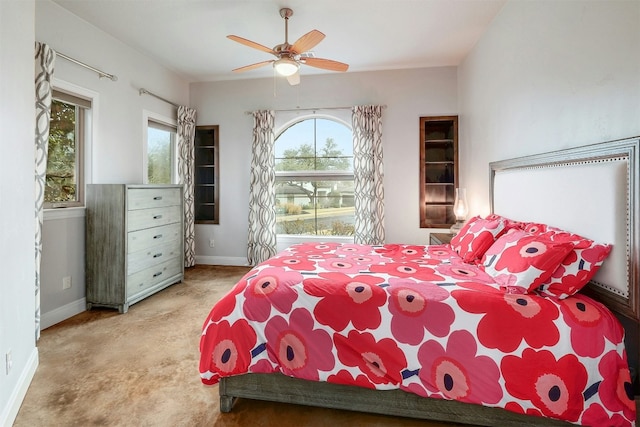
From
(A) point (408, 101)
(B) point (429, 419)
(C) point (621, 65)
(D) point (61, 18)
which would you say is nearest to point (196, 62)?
(D) point (61, 18)

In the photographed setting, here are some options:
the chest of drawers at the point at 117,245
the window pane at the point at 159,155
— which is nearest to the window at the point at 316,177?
the window pane at the point at 159,155

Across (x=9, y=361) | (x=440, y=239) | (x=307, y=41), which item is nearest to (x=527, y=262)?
(x=440, y=239)

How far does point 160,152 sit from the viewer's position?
438cm

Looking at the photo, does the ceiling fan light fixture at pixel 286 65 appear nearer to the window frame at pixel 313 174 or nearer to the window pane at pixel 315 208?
the window frame at pixel 313 174

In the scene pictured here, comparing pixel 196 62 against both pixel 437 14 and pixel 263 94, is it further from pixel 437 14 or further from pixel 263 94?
pixel 437 14

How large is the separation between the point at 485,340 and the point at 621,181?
0.99m

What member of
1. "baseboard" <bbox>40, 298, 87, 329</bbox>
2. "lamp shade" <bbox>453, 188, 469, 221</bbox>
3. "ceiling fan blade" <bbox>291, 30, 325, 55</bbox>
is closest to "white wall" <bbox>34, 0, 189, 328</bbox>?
"baseboard" <bbox>40, 298, 87, 329</bbox>

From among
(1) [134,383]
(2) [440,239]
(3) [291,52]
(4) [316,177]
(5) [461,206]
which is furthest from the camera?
(4) [316,177]

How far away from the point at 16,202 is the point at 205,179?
3251mm

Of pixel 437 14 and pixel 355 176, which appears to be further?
pixel 355 176

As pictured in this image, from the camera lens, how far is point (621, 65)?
158 cm

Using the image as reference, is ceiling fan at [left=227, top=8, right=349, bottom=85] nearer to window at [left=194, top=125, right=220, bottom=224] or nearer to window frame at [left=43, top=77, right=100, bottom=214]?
window frame at [left=43, top=77, right=100, bottom=214]

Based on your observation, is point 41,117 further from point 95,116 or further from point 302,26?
point 302,26

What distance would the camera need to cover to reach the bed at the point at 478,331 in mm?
1388
